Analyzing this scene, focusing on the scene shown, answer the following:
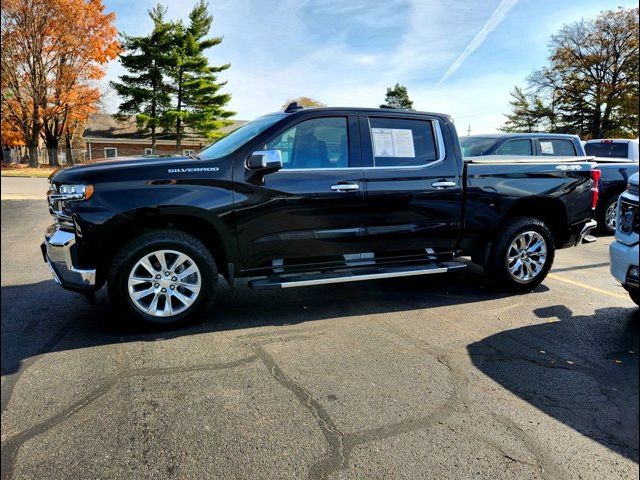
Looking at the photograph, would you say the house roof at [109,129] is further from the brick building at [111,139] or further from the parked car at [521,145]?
the parked car at [521,145]

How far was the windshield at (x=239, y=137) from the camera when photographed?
14.7 ft

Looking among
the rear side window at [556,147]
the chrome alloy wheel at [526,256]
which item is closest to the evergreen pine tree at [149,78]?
the chrome alloy wheel at [526,256]

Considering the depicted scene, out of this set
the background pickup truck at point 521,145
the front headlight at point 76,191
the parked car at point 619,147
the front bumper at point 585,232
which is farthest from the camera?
the background pickup truck at point 521,145

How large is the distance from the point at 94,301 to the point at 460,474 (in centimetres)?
392

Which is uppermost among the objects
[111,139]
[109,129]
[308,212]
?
[109,129]

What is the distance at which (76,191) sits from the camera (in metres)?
3.77

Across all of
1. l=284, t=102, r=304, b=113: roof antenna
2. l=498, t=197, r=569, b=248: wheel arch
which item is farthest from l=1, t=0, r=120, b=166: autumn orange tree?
l=498, t=197, r=569, b=248: wheel arch

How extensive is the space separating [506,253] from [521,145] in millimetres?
4951

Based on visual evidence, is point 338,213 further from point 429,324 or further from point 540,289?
point 540,289

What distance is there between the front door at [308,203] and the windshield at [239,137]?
23 centimetres

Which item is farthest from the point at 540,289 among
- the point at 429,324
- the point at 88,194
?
the point at 88,194

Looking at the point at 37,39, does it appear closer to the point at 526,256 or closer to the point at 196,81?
the point at 526,256

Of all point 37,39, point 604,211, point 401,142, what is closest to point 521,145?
point 604,211

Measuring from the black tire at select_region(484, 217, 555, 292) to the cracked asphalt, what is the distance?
0.43 m
